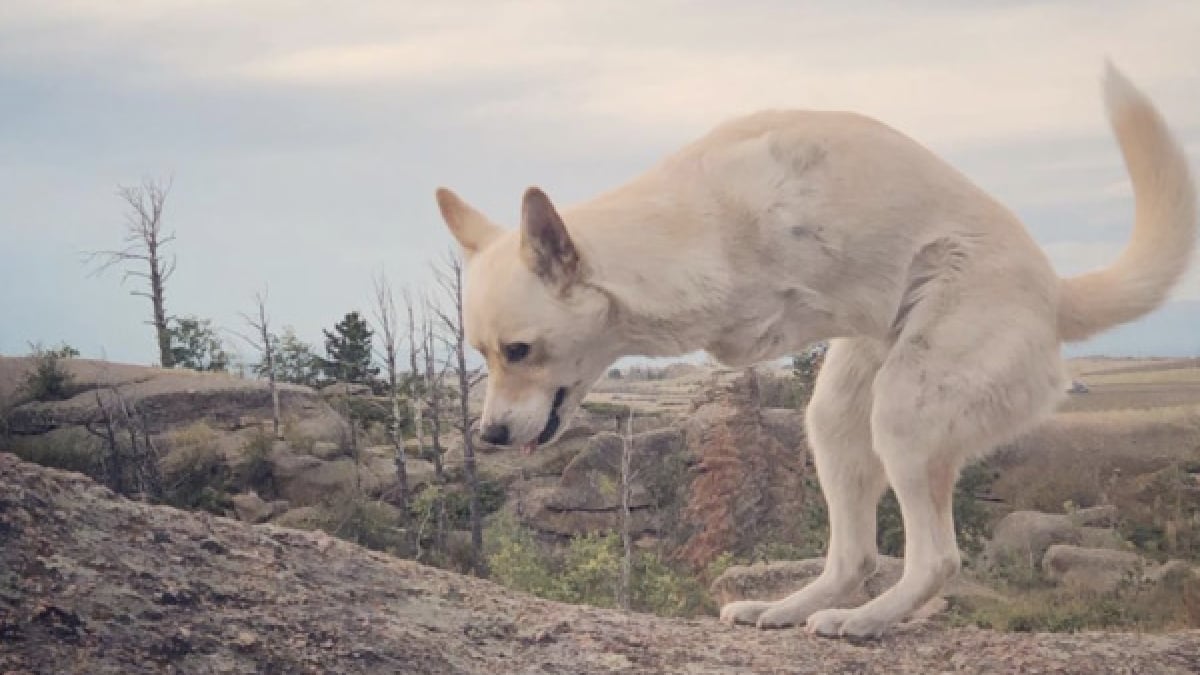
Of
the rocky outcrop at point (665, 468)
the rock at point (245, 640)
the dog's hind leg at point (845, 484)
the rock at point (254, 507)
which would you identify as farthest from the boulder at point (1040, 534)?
the rock at point (245, 640)

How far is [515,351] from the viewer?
267 inches

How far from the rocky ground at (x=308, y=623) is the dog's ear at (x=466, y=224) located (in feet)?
5.88

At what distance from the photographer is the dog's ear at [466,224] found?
758 centimetres

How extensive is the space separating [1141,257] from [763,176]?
226 centimetres

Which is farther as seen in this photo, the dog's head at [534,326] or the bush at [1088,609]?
A: the bush at [1088,609]

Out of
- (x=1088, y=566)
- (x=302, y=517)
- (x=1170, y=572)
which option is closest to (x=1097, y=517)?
(x=1088, y=566)

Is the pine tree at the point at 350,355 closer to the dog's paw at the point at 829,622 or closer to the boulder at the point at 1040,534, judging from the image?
the boulder at the point at 1040,534

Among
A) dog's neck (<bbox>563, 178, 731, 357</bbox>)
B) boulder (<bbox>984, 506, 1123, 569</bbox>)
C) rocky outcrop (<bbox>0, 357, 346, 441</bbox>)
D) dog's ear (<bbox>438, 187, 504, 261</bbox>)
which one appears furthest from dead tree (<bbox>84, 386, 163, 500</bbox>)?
dog's neck (<bbox>563, 178, 731, 357</bbox>)

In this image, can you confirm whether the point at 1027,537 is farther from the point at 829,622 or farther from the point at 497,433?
the point at 497,433

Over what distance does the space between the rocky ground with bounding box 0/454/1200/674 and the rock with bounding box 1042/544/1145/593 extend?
2639cm

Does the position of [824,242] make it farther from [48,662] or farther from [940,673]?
[48,662]

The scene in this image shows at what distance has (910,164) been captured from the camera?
295 inches

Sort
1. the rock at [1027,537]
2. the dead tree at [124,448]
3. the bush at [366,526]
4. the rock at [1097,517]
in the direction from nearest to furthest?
the rock at [1027,537] < the dead tree at [124,448] < the bush at [366,526] < the rock at [1097,517]

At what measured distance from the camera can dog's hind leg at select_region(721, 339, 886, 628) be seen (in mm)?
7754
